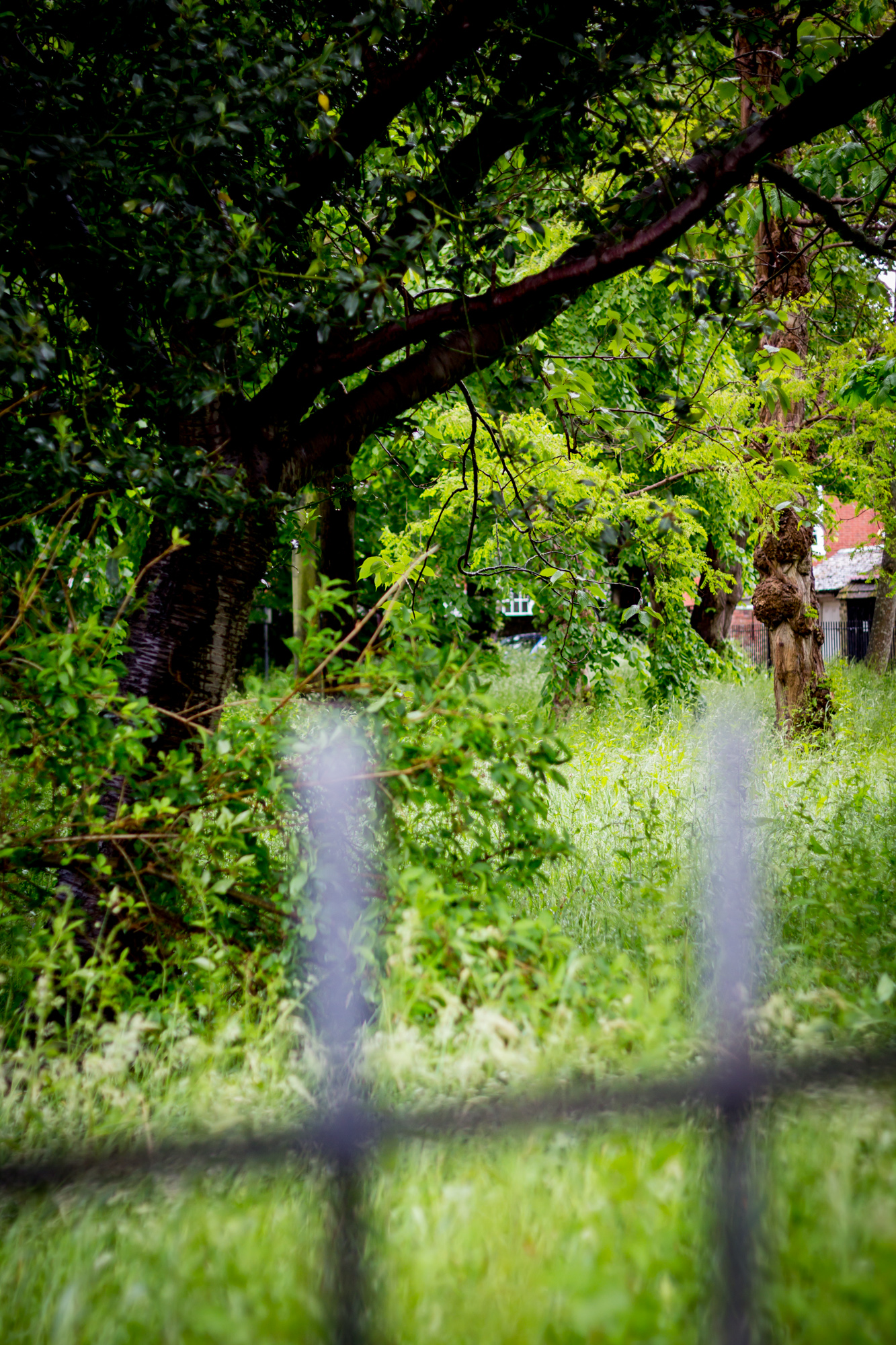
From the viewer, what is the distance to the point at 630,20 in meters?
3.56

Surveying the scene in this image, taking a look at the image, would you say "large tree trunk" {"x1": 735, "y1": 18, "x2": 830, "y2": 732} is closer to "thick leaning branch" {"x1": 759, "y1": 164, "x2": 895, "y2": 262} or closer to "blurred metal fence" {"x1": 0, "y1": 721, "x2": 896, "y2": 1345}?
"thick leaning branch" {"x1": 759, "y1": 164, "x2": 895, "y2": 262}

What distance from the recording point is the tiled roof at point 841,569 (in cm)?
2980

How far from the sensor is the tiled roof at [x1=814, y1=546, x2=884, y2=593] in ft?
97.8

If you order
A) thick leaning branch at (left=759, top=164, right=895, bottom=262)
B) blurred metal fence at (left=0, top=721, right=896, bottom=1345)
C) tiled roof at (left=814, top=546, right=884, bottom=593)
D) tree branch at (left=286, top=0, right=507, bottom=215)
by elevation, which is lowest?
blurred metal fence at (left=0, top=721, right=896, bottom=1345)

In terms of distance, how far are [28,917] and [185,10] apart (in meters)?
3.43

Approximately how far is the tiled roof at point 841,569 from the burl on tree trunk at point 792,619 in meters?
22.0

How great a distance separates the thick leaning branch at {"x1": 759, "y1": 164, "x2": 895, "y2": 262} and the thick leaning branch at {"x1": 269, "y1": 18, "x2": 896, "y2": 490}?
58 centimetres

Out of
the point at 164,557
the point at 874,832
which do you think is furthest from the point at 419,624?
the point at 874,832

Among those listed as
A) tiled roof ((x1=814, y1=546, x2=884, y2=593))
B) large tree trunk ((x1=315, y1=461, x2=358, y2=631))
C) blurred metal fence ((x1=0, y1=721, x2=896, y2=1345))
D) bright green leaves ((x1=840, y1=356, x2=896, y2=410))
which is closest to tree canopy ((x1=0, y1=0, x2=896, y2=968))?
large tree trunk ((x1=315, y1=461, x2=358, y2=631))

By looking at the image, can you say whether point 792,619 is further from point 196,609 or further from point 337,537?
point 196,609

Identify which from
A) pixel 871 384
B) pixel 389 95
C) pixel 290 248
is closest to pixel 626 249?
pixel 389 95

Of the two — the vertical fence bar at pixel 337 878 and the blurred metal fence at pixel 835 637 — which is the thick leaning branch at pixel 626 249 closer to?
the vertical fence bar at pixel 337 878

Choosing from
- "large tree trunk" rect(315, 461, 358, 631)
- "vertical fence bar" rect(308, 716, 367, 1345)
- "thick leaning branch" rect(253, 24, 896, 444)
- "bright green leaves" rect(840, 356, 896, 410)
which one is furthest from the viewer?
"bright green leaves" rect(840, 356, 896, 410)

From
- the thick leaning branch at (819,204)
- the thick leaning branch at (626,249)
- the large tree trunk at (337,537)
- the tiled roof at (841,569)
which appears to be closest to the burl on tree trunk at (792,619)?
the thick leaning branch at (819,204)
